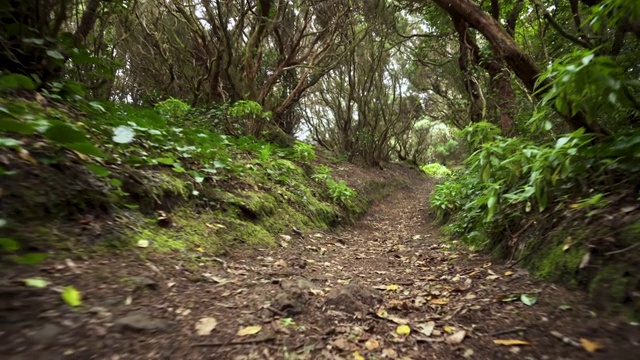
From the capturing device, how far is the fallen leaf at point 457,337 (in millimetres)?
1820

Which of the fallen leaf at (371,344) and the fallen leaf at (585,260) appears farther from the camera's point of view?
the fallen leaf at (585,260)

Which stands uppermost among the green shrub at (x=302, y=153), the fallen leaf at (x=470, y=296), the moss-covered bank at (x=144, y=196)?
the green shrub at (x=302, y=153)

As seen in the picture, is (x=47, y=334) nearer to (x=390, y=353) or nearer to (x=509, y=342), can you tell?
(x=390, y=353)

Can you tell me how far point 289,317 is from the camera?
2.02 m

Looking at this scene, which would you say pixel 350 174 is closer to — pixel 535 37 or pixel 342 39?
pixel 342 39

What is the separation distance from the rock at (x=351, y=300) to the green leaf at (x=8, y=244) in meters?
1.68

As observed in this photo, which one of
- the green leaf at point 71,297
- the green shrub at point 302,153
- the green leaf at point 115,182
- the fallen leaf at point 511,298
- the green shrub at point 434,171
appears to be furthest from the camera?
the green shrub at point 434,171

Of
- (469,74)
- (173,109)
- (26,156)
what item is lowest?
(26,156)

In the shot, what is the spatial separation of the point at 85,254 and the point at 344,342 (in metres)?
1.55

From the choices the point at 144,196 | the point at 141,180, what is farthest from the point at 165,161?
the point at 144,196

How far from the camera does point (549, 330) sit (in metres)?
1.72

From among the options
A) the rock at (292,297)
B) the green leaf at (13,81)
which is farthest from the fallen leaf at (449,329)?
the green leaf at (13,81)

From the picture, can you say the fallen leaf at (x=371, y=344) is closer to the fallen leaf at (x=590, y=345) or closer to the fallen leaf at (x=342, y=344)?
the fallen leaf at (x=342, y=344)

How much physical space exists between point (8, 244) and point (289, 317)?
1.45 m
